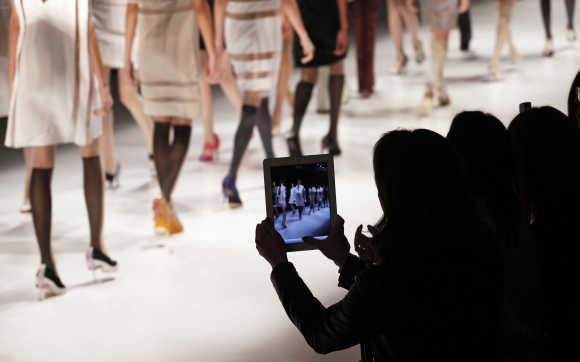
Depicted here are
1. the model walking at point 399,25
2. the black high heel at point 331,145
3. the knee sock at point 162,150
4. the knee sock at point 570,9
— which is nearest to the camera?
the knee sock at point 162,150

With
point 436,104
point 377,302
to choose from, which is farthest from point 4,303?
point 436,104

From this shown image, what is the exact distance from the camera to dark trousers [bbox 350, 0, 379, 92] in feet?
26.8

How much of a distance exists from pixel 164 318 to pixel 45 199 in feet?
2.35

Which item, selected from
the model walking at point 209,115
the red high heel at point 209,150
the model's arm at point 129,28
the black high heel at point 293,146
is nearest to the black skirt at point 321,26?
the black high heel at point 293,146

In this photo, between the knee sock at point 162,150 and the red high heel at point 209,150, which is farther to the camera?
the red high heel at point 209,150

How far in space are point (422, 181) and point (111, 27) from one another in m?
3.99

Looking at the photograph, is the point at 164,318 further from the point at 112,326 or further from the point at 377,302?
the point at 377,302

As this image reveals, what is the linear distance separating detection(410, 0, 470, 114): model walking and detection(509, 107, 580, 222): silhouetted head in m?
4.69

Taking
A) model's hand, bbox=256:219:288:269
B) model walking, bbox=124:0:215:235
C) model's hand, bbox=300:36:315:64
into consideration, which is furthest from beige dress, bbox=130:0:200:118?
model's hand, bbox=256:219:288:269

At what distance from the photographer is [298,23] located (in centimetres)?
554

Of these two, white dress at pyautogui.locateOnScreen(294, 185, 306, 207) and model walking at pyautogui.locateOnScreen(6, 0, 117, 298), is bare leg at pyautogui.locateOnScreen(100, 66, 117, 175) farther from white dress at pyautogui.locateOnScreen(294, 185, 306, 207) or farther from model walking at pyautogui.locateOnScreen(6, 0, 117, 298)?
white dress at pyautogui.locateOnScreen(294, 185, 306, 207)

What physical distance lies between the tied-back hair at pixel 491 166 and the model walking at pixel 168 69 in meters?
2.51

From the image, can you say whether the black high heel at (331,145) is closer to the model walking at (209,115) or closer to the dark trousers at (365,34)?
the model walking at (209,115)

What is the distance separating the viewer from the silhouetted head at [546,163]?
94.4 inches
